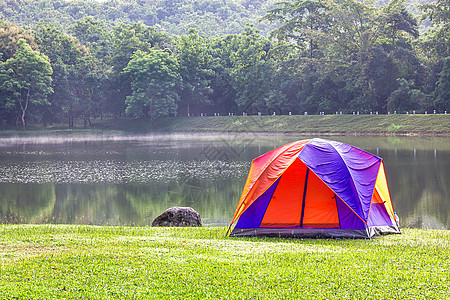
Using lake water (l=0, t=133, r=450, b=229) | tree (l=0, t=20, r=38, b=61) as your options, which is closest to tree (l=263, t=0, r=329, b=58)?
lake water (l=0, t=133, r=450, b=229)

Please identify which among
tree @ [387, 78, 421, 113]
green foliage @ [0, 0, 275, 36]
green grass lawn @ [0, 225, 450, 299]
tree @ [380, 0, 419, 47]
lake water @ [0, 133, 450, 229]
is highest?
green foliage @ [0, 0, 275, 36]

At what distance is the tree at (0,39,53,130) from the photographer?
5438cm

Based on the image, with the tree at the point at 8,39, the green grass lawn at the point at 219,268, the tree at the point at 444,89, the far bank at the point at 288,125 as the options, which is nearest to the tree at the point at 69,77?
the far bank at the point at 288,125

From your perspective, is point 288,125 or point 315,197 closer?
point 315,197

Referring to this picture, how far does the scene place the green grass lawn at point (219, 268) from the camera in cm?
526

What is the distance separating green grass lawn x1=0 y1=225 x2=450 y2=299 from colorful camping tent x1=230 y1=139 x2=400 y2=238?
696 millimetres

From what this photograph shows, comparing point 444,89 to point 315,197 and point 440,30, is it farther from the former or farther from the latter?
point 315,197

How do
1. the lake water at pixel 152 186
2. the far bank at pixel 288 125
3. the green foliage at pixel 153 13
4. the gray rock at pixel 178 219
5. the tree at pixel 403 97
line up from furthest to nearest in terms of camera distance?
the green foliage at pixel 153 13 < the tree at pixel 403 97 < the far bank at pixel 288 125 < the lake water at pixel 152 186 < the gray rock at pixel 178 219

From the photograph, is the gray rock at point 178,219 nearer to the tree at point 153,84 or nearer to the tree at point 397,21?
the tree at point 397,21

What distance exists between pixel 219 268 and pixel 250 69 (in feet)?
193

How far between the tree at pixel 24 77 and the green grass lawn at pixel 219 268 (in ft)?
171

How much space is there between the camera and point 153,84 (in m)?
60.1

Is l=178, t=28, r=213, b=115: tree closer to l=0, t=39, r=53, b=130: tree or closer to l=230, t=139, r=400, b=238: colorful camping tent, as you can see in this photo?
l=0, t=39, r=53, b=130: tree

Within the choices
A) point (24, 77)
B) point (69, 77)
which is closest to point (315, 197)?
point (24, 77)
